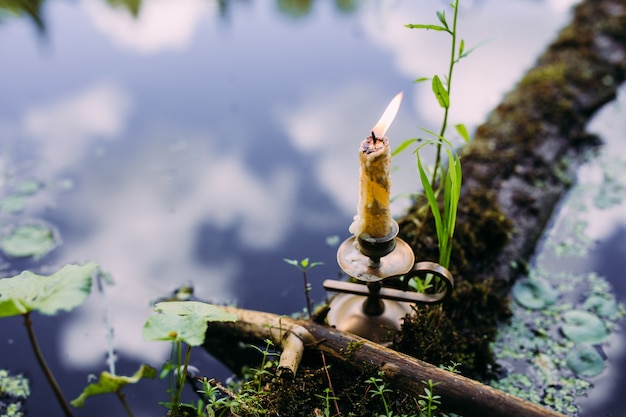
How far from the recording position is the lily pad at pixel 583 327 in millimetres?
1762

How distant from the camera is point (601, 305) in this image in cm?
188

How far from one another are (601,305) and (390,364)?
3.28 ft

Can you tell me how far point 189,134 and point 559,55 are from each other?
7.33ft

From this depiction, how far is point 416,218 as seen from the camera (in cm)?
194

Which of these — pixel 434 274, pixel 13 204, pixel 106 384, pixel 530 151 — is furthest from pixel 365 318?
pixel 13 204

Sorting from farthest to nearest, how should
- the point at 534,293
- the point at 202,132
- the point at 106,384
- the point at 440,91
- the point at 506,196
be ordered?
the point at 202,132, the point at 506,196, the point at 534,293, the point at 440,91, the point at 106,384

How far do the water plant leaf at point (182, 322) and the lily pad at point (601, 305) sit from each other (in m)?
1.36

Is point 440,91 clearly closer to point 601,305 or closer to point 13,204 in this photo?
point 601,305

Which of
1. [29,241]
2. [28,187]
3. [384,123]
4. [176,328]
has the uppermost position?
[384,123]

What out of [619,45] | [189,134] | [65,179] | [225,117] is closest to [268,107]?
[225,117]

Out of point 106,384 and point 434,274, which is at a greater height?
point 434,274

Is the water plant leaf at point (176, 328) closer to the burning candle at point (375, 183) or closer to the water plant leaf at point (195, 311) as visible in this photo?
the water plant leaf at point (195, 311)

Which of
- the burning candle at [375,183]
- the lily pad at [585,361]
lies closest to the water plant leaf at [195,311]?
the burning candle at [375,183]

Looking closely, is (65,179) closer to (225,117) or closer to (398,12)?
(225,117)
